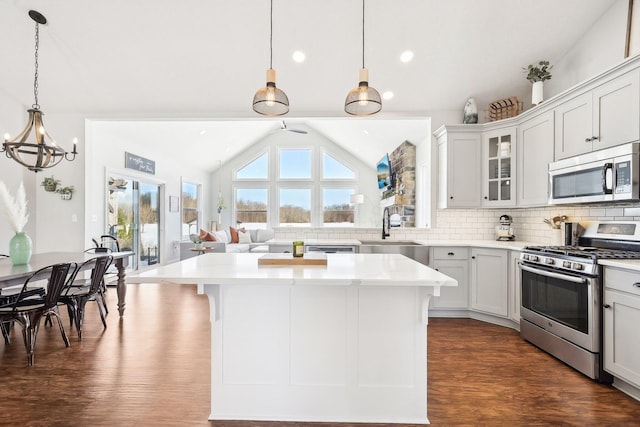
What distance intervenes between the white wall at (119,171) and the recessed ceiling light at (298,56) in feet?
10.2

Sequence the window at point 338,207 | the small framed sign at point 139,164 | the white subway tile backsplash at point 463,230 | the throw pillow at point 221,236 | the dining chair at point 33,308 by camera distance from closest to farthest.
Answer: the dining chair at point 33,308 → the white subway tile backsplash at point 463,230 → the small framed sign at point 139,164 → the throw pillow at point 221,236 → the window at point 338,207

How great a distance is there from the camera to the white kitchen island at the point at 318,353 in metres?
2.01

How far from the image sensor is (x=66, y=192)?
4754 millimetres

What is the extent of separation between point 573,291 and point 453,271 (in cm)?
136

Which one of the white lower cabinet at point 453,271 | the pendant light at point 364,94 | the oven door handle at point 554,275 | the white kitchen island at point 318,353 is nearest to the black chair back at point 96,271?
the white kitchen island at point 318,353

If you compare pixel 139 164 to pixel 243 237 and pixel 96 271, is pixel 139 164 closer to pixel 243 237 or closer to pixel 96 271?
pixel 243 237

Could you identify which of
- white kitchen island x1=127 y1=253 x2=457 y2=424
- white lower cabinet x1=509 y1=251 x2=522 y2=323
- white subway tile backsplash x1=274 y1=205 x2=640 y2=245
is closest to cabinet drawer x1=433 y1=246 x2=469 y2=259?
white lower cabinet x1=509 y1=251 x2=522 y2=323

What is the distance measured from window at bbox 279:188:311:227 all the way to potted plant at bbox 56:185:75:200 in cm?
580

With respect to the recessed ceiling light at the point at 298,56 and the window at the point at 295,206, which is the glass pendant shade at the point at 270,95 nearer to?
the recessed ceiling light at the point at 298,56

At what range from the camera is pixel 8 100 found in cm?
457

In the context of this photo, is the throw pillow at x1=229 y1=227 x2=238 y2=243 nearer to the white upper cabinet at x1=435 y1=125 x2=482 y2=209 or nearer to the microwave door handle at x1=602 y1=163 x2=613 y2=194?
the white upper cabinet at x1=435 y1=125 x2=482 y2=209

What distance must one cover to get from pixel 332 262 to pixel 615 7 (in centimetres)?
356

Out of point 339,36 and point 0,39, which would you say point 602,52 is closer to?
point 339,36

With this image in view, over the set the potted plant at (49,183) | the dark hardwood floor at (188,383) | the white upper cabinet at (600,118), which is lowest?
the dark hardwood floor at (188,383)
